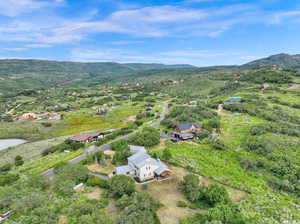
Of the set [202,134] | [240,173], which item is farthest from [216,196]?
[202,134]

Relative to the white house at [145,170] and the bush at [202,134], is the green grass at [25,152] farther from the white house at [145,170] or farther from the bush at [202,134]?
the bush at [202,134]

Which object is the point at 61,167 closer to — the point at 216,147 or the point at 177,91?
the point at 216,147

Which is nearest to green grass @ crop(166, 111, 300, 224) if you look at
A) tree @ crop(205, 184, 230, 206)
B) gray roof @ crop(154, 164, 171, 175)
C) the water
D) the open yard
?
the open yard

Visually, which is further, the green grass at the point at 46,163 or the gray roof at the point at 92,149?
the gray roof at the point at 92,149

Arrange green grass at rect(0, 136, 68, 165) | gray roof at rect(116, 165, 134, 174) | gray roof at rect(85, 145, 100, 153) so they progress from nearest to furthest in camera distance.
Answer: gray roof at rect(116, 165, 134, 174) → gray roof at rect(85, 145, 100, 153) → green grass at rect(0, 136, 68, 165)

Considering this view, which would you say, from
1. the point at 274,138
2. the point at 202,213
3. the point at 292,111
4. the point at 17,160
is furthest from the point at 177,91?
the point at 202,213

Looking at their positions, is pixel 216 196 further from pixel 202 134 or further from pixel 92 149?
pixel 92 149

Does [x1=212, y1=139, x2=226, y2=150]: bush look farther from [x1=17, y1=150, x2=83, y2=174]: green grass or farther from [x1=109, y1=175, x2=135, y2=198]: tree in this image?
[x1=17, y1=150, x2=83, y2=174]: green grass

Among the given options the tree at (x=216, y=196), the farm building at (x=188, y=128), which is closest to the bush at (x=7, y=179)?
the tree at (x=216, y=196)
